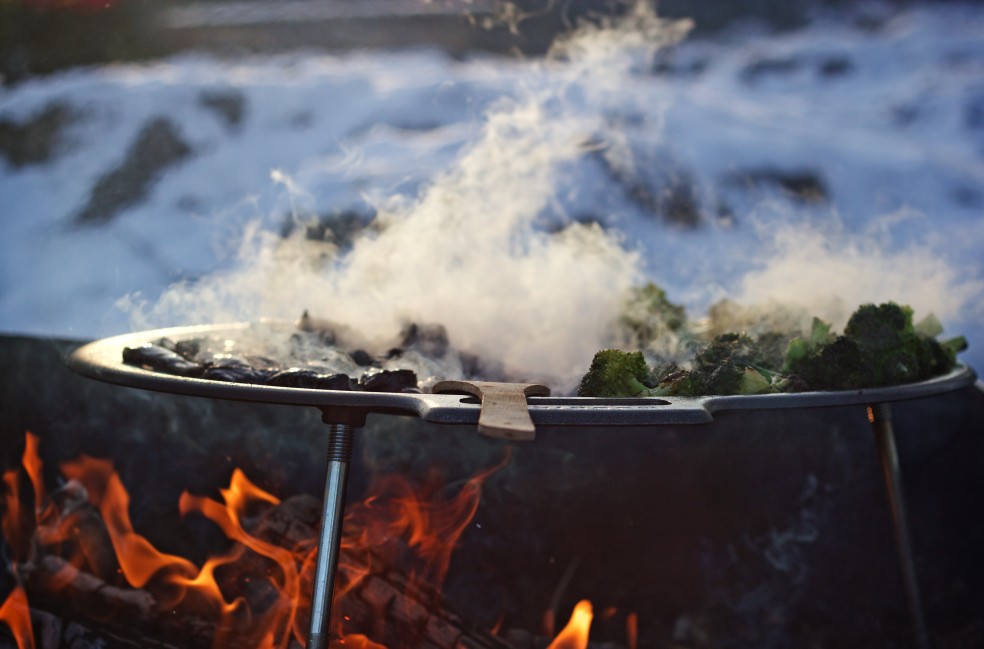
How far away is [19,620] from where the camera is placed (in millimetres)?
2877

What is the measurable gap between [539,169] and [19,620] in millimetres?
2777

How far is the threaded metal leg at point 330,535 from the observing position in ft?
5.70

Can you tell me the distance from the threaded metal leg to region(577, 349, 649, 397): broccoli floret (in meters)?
Result: 0.56

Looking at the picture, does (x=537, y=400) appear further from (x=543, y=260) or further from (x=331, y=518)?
(x=543, y=260)

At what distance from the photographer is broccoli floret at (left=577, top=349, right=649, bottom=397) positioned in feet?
6.19

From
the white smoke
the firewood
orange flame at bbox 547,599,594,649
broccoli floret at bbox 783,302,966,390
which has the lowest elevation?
orange flame at bbox 547,599,594,649

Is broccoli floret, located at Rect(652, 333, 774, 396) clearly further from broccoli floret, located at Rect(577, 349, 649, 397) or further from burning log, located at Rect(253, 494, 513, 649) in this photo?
burning log, located at Rect(253, 494, 513, 649)

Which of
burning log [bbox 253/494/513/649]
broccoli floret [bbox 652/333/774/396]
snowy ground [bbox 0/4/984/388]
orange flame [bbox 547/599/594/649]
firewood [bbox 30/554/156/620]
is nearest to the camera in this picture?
broccoli floret [bbox 652/333/774/396]

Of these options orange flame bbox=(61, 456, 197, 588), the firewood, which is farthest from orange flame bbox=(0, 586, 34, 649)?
orange flame bbox=(61, 456, 197, 588)

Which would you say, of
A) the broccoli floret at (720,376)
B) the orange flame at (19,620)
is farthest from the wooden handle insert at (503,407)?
the orange flame at (19,620)

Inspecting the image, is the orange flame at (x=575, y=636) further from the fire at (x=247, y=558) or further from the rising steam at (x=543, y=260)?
the rising steam at (x=543, y=260)

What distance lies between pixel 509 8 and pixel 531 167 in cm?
75

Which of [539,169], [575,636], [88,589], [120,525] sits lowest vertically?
[575,636]

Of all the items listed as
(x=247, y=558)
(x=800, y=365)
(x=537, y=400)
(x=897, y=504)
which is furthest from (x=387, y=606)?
(x=897, y=504)
